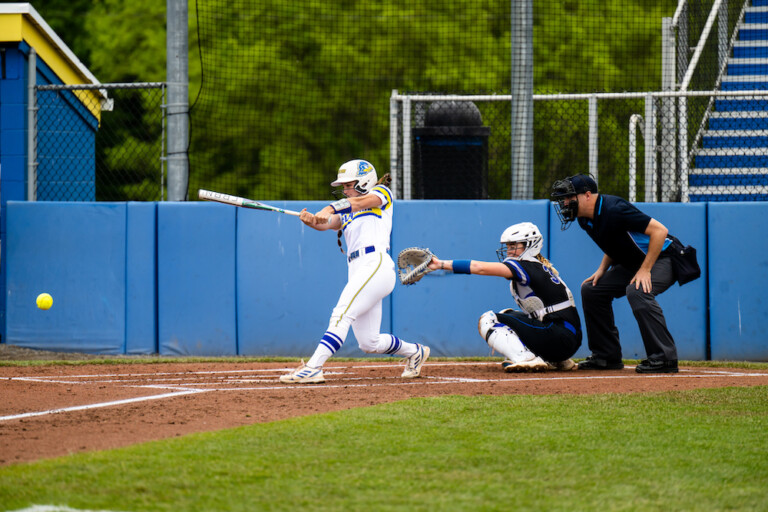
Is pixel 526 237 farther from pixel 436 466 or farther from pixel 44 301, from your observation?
pixel 44 301

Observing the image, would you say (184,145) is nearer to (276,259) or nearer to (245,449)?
(276,259)

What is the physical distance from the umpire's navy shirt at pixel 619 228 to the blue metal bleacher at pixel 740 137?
3.86 meters

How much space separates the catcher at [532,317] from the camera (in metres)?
8.04

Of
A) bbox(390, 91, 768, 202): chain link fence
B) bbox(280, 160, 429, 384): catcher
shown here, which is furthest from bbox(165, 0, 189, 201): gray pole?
bbox(280, 160, 429, 384): catcher

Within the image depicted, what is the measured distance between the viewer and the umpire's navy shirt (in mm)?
7945

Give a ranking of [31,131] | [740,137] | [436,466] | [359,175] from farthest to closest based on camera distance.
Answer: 1. [740,137]
2. [31,131]
3. [359,175]
4. [436,466]

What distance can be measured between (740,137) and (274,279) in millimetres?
6441

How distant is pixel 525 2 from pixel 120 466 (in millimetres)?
7756

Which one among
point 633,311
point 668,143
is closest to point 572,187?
point 633,311

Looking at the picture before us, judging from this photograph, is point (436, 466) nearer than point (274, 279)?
Yes

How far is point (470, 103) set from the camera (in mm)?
11516

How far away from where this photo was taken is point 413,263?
7617 mm

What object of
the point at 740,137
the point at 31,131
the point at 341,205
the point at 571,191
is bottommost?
the point at 341,205

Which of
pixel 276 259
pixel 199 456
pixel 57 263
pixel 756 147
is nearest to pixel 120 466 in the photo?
pixel 199 456
